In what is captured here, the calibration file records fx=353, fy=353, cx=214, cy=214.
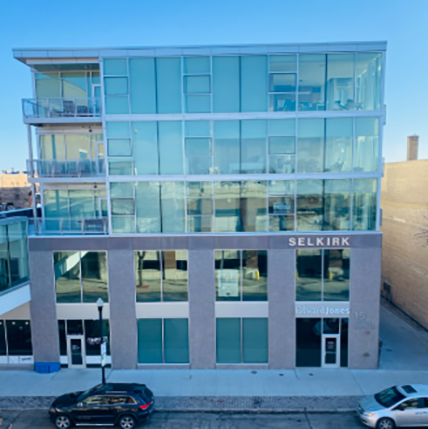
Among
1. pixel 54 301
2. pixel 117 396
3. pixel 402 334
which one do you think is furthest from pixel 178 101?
pixel 402 334

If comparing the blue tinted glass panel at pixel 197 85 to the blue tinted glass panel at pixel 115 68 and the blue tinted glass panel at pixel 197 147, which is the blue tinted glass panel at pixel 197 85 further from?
the blue tinted glass panel at pixel 115 68

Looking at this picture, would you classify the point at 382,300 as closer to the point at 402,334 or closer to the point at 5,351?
the point at 402,334

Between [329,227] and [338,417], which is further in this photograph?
[329,227]

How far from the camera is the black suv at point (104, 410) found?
41.4ft

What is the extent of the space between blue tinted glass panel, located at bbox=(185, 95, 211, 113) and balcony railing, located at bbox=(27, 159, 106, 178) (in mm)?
5103

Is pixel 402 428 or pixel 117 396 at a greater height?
pixel 117 396

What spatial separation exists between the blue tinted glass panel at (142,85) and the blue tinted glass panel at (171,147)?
3.38 feet

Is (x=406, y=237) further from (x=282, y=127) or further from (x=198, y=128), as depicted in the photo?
(x=198, y=128)

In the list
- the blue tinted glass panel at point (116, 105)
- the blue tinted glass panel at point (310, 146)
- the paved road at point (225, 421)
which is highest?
the blue tinted glass panel at point (116, 105)

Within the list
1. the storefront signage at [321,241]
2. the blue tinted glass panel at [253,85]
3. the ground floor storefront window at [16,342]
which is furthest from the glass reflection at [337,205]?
the ground floor storefront window at [16,342]

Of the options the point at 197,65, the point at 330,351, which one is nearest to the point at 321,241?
the point at 330,351

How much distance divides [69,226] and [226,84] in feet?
32.8

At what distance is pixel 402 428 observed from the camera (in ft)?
40.5

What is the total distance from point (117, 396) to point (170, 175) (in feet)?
29.7
